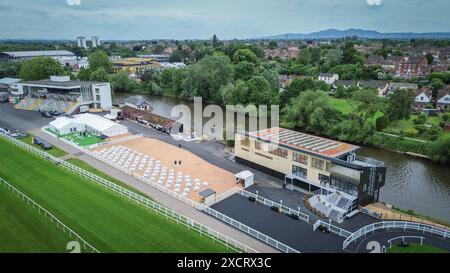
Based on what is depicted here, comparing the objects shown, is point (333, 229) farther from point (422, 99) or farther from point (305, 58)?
point (305, 58)

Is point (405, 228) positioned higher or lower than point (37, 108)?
lower

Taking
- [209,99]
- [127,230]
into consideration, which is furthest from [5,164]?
[209,99]

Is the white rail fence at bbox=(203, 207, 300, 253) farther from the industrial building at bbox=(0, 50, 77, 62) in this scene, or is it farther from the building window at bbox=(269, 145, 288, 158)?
the industrial building at bbox=(0, 50, 77, 62)

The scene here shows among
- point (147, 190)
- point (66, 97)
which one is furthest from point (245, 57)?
point (147, 190)

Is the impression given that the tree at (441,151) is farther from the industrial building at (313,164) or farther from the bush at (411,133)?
the industrial building at (313,164)

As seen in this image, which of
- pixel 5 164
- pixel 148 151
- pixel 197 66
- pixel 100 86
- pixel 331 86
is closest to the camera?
pixel 5 164

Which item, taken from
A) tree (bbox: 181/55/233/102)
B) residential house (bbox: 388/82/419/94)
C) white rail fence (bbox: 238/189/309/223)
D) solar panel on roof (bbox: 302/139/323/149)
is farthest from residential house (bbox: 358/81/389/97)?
white rail fence (bbox: 238/189/309/223)
